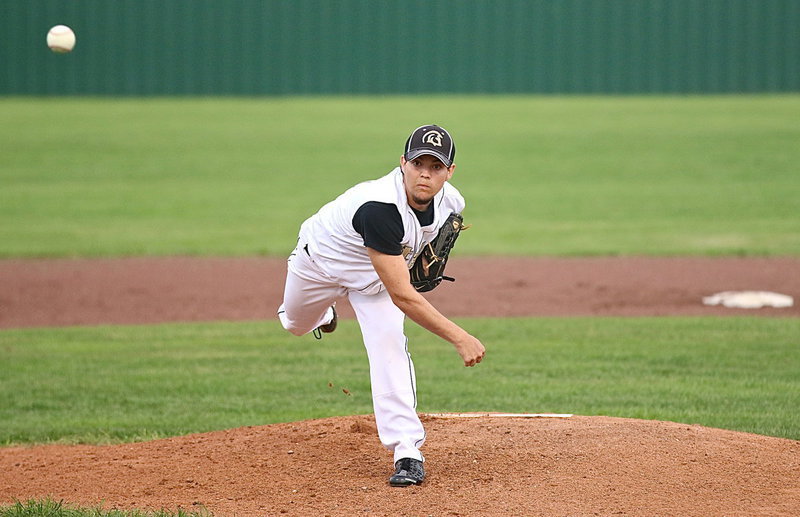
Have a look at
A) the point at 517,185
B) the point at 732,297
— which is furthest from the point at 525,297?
the point at 517,185

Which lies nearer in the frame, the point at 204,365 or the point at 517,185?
the point at 204,365

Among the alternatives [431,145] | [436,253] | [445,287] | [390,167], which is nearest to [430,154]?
[431,145]

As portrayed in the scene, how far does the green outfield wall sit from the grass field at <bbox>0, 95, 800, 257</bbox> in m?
0.85

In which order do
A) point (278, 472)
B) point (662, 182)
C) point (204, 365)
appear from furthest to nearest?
point (662, 182), point (204, 365), point (278, 472)

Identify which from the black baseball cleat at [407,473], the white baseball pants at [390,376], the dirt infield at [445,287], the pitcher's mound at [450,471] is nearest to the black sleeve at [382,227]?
the white baseball pants at [390,376]

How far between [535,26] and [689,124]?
173 inches

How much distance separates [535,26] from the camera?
A: 26.4 m

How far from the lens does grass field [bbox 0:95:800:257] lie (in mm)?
14883

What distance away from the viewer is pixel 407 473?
179 inches

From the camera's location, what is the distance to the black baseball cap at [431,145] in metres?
4.42

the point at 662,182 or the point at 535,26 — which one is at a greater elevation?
the point at 535,26

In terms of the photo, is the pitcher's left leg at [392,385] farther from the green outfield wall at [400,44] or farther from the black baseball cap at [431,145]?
the green outfield wall at [400,44]

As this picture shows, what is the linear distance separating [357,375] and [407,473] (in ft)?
10.5

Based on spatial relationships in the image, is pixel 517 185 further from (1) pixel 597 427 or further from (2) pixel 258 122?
(1) pixel 597 427
